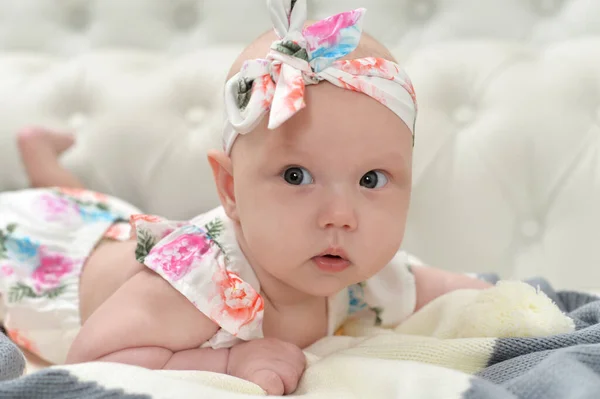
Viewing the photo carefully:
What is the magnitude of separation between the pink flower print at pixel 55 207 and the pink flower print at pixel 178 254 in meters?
0.37

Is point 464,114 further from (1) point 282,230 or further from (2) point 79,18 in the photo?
(2) point 79,18

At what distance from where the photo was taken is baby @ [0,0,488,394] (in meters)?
0.86

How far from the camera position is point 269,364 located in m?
0.88

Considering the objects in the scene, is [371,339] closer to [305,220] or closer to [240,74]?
[305,220]

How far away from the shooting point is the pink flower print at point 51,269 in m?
1.18

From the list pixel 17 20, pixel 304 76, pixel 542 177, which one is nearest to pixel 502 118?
pixel 542 177

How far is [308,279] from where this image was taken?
904 mm

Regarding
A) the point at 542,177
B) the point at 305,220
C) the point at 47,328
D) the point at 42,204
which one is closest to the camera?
the point at 305,220

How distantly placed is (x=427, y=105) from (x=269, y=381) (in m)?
→ 0.82

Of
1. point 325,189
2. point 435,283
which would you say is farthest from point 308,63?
point 435,283

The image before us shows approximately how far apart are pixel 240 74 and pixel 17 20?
3.59ft

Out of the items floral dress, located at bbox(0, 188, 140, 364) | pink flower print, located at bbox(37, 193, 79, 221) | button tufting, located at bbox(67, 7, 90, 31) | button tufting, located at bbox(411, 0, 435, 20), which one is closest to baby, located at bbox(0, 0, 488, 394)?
floral dress, located at bbox(0, 188, 140, 364)

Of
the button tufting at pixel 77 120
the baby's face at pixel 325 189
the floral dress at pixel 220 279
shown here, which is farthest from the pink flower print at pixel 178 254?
the button tufting at pixel 77 120

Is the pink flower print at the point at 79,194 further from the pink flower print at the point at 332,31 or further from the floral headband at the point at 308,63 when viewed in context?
the pink flower print at the point at 332,31
